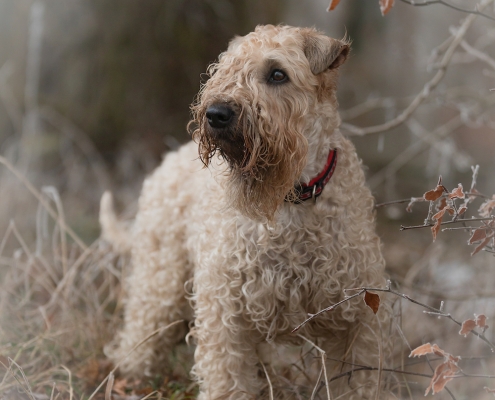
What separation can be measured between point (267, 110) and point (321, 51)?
474 millimetres

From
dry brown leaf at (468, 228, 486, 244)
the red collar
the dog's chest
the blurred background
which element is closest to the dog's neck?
the red collar

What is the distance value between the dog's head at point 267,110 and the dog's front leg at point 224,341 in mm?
479

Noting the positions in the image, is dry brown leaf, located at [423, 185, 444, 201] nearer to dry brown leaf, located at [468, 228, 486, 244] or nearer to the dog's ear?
dry brown leaf, located at [468, 228, 486, 244]

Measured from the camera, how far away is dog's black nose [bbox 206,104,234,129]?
2.70m

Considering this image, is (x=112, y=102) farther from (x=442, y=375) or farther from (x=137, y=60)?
(x=442, y=375)

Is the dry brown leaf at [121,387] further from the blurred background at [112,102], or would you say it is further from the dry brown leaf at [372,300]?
the blurred background at [112,102]

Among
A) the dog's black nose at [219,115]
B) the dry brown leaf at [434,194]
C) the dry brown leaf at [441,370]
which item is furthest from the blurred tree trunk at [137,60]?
the dry brown leaf at [441,370]

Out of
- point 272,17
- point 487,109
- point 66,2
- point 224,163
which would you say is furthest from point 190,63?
point 224,163

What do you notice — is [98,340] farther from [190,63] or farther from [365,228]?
[190,63]

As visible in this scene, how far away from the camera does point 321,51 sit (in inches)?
119

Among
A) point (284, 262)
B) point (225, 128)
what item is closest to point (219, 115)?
point (225, 128)

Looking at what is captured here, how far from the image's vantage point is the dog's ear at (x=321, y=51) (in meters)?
3.03

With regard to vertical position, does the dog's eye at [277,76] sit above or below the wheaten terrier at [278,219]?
above

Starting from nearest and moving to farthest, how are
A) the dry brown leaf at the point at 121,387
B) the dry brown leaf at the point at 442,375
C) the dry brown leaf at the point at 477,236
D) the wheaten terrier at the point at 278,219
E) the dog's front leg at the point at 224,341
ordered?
the dry brown leaf at the point at 442,375, the dry brown leaf at the point at 477,236, the wheaten terrier at the point at 278,219, the dog's front leg at the point at 224,341, the dry brown leaf at the point at 121,387
